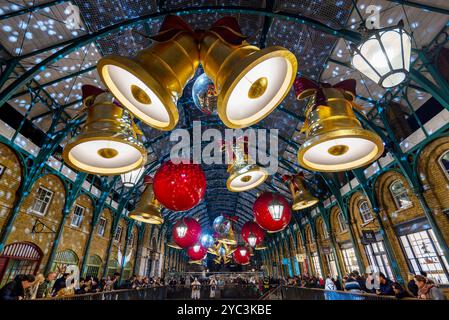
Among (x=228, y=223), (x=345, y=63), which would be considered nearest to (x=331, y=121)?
(x=228, y=223)

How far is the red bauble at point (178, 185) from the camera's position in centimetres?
203

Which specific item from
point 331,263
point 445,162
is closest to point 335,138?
point 445,162

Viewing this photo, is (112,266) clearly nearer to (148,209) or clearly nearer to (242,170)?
(148,209)

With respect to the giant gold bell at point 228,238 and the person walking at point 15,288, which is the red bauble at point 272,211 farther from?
the person walking at point 15,288

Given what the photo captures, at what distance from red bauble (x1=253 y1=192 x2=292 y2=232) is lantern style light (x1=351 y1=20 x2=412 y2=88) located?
7.32 ft

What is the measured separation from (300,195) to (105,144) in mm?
2818

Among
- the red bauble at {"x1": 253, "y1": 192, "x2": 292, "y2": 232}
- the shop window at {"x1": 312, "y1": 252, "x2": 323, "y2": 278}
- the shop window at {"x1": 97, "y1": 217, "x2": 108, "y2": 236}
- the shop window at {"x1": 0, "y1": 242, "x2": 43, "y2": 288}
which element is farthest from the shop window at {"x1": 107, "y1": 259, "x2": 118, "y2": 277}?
the shop window at {"x1": 312, "y1": 252, "x2": 323, "y2": 278}

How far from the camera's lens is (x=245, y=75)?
2.90 ft

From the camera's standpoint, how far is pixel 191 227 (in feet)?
14.6

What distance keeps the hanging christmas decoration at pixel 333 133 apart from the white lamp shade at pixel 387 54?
171cm

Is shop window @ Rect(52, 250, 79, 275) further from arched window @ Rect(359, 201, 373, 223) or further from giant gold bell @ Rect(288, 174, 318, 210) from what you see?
arched window @ Rect(359, 201, 373, 223)
